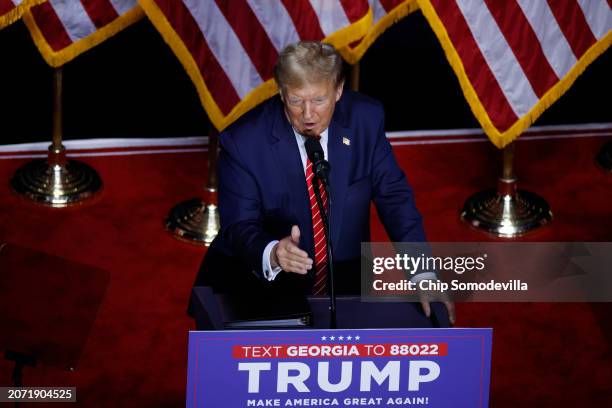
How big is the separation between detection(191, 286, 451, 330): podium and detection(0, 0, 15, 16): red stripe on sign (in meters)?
2.12

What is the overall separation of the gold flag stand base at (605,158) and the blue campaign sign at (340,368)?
341cm

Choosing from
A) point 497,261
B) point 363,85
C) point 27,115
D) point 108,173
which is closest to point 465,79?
point 497,261

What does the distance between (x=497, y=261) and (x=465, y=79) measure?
2.71 ft

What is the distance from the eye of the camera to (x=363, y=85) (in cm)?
673

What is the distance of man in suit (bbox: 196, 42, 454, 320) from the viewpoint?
12.5 ft

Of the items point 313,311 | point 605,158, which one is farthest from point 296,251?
point 605,158

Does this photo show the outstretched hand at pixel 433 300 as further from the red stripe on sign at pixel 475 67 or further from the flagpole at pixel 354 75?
the flagpole at pixel 354 75

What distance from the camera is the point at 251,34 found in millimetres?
5250

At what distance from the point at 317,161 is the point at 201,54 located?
226 centimetres

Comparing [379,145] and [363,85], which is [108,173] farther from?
[379,145]

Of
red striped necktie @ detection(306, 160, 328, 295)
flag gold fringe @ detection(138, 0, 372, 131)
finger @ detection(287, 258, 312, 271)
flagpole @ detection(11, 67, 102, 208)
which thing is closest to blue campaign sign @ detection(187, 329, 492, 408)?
finger @ detection(287, 258, 312, 271)

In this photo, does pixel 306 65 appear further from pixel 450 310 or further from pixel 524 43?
pixel 524 43

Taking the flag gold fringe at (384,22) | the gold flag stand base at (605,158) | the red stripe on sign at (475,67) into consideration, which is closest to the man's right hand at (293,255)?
the red stripe on sign at (475,67)

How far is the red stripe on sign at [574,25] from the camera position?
534 centimetres
